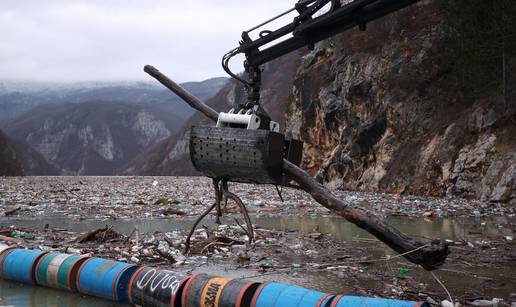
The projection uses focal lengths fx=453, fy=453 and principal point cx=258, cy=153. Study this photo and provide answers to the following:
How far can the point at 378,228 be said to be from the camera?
4.41 metres

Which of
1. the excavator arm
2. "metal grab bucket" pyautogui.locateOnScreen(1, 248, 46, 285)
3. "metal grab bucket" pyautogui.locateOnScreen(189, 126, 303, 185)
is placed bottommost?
"metal grab bucket" pyautogui.locateOnScreen(1, 248, 46, 285)

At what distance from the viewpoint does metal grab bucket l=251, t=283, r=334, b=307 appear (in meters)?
3.19

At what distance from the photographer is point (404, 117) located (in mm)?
20250

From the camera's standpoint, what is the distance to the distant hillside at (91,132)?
504 ft

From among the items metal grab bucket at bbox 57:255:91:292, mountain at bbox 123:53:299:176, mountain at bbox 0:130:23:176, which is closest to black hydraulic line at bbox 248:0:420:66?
metal grab bucket at bbox 57:255:91:292

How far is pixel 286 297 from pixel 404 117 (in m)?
18.3

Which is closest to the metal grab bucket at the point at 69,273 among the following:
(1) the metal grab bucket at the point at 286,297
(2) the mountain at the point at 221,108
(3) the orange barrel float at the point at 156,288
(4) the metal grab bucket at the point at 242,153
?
(3) the orange barrel float at the point at 156,288

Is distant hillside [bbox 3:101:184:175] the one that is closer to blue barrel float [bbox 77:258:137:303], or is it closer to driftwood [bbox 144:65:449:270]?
blue barrel float [bbox 77:258:137:303]

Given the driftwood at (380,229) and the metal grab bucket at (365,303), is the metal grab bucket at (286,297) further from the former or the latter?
the driftwood at (380,229)

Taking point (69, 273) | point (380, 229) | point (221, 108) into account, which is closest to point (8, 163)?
point (221, 108)

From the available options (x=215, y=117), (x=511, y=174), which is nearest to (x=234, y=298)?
(x=215, y=117)

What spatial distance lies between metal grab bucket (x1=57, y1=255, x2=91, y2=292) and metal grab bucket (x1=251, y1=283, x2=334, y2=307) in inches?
77.4

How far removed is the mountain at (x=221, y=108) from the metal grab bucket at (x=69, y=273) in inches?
2572

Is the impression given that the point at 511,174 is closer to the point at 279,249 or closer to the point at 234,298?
the point at 279,249
